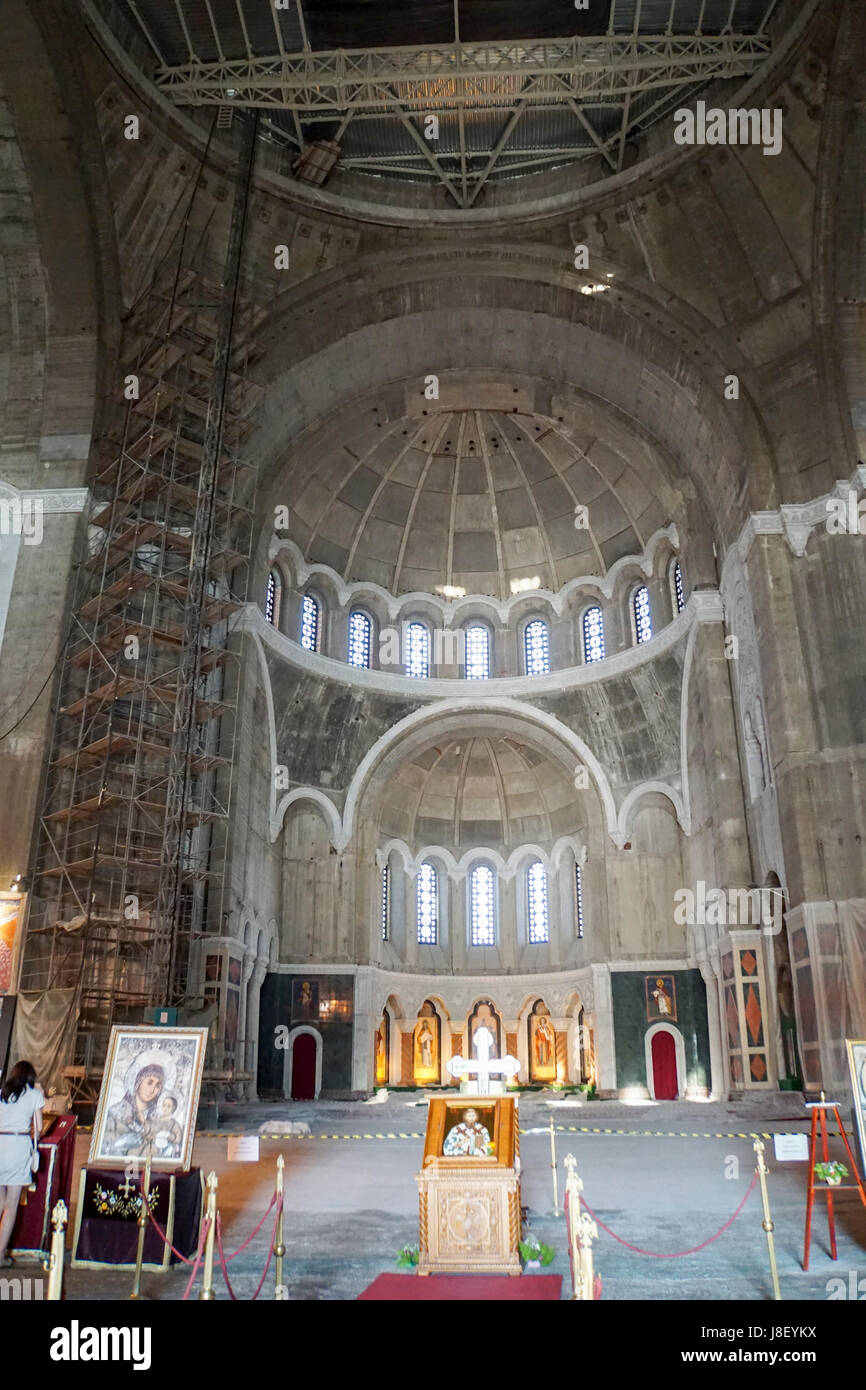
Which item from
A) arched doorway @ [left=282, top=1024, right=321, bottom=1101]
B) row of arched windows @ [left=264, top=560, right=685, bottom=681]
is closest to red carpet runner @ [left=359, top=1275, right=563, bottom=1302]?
arched doorway @ [left=282, top=1024, right=321, bottom=1101]

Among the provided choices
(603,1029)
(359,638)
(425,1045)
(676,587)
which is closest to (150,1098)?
(603,1029)

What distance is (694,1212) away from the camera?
9445 mm

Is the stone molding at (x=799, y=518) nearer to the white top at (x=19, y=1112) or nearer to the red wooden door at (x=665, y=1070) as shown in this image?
the red wooden door at (x=665, y=1070)

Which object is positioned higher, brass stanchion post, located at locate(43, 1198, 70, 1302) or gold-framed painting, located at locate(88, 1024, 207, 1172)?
gold-framed painting, located at locate(88, 1024, 207, 1172)

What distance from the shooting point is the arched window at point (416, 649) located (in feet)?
111

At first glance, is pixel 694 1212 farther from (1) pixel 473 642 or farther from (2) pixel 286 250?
(1) pixel 473 642

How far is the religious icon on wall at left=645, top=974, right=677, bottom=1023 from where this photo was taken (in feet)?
95.1

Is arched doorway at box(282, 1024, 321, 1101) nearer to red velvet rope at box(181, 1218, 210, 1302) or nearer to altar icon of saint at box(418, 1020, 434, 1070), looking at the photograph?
altar icon of saint at box(418, 1020, 434, 1070)

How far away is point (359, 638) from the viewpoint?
3319 cm

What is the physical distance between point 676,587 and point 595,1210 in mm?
23158

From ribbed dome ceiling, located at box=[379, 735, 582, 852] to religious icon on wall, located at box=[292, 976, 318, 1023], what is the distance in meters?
7.14

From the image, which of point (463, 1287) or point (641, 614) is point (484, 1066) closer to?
point (463, 1287)

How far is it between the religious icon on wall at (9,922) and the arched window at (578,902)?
20041 mm
